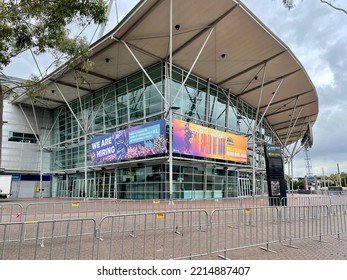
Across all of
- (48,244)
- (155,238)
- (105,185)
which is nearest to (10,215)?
(48,244)

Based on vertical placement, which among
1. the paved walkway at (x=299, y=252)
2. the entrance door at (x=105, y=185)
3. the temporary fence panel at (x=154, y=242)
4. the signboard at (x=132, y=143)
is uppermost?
the signboard at (x=132, y=143)

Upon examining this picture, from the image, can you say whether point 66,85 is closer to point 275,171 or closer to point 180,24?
point 180,24

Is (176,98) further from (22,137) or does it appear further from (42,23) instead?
(22,137)

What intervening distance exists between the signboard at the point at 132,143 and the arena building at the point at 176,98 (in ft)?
0.27

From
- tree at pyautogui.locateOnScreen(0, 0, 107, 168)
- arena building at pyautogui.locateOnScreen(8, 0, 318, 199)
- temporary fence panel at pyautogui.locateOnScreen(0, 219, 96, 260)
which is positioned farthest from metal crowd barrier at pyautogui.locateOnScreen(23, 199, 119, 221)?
arena building at pyautogui.locateOnScreen(8, 0, 318, 199)

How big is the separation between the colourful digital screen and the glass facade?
0.91 m

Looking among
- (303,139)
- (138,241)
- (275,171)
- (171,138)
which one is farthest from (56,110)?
→ (303,139)

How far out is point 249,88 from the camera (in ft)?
103

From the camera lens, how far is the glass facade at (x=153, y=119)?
24.2 m

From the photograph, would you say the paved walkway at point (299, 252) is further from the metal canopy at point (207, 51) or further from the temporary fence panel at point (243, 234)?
the metal canopy at point (207, 51)

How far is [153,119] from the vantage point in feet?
81.6

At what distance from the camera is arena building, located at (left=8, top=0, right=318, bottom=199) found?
2061 cm

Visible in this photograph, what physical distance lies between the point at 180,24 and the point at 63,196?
91.4 feet

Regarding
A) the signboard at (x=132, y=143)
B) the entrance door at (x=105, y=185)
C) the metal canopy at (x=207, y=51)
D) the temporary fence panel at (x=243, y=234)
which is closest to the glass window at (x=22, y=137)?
the metal canopy at (x=207, y=51)
